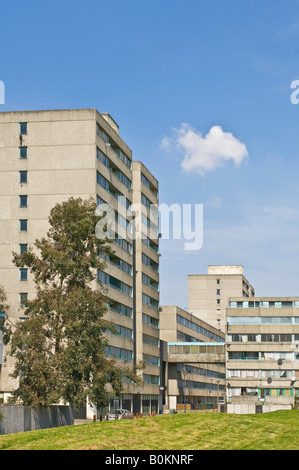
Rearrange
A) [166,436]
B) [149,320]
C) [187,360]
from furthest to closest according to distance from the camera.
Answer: [187,360]
[149,320]
[166,436]

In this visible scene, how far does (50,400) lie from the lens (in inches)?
2319

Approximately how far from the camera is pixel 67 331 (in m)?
60.9

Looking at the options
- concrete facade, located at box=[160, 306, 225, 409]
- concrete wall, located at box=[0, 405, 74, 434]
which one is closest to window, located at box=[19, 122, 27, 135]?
concrete wall, located at box=[0, 405, 74, 434]

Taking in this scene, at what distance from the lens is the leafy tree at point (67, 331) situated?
59719 millimetres

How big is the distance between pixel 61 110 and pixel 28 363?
49.0m

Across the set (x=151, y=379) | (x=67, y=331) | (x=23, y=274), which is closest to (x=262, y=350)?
(x=151, y=379)

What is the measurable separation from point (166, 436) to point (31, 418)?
27.6m

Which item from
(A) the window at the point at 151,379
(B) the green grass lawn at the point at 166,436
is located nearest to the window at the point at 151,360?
(A) the window at the point at 151,379

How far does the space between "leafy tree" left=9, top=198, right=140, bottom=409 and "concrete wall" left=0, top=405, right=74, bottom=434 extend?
1170 mm

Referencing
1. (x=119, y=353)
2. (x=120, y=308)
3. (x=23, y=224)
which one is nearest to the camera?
(x=23, y=224)

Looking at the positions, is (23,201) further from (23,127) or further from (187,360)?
(187,360)

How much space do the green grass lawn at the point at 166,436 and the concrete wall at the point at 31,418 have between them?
17.8 m

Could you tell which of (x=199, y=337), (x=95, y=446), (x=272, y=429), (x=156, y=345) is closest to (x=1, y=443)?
(x=95, y=446)
